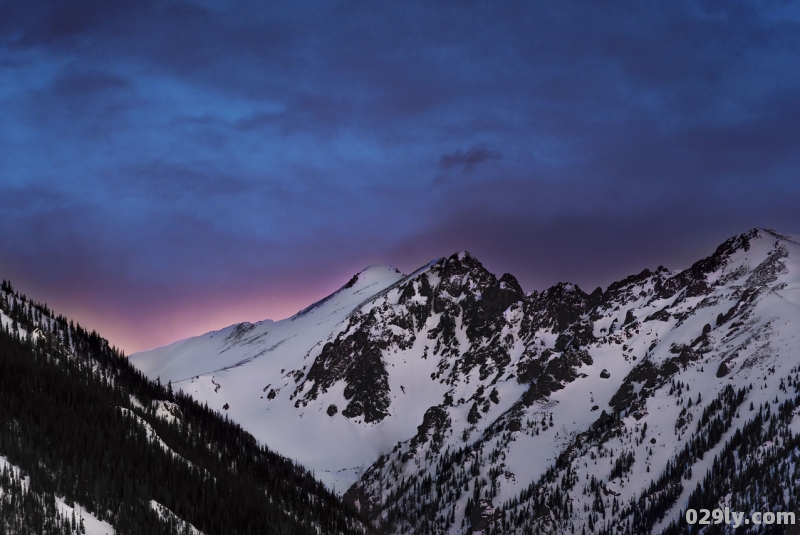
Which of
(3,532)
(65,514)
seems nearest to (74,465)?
(65,514)

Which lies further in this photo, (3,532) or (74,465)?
(74,465)

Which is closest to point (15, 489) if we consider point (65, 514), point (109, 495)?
point (65, 514)

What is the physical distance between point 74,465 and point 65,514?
97.5 ft

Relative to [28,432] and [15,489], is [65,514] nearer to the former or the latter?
[15,489]

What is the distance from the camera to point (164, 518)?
19138cm

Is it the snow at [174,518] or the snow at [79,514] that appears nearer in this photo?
the snow at [79,514]

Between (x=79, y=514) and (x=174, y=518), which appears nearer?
(x=79, y=514)

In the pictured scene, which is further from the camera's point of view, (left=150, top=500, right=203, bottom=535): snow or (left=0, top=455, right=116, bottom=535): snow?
(left=150, top=500, right=203, bottom=535): snow

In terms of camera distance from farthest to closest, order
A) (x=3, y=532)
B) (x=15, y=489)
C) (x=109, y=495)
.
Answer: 1. (x=109, y=495)
2. (x=15, y=489)
3. (x=3, y=532)

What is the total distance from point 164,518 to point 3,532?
44.5 metres

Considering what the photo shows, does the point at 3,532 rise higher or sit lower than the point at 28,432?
lower

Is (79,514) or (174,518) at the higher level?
(79,514)

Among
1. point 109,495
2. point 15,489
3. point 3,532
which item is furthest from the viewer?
point 109,495

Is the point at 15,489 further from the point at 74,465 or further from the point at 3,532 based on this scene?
the point at 74,465
